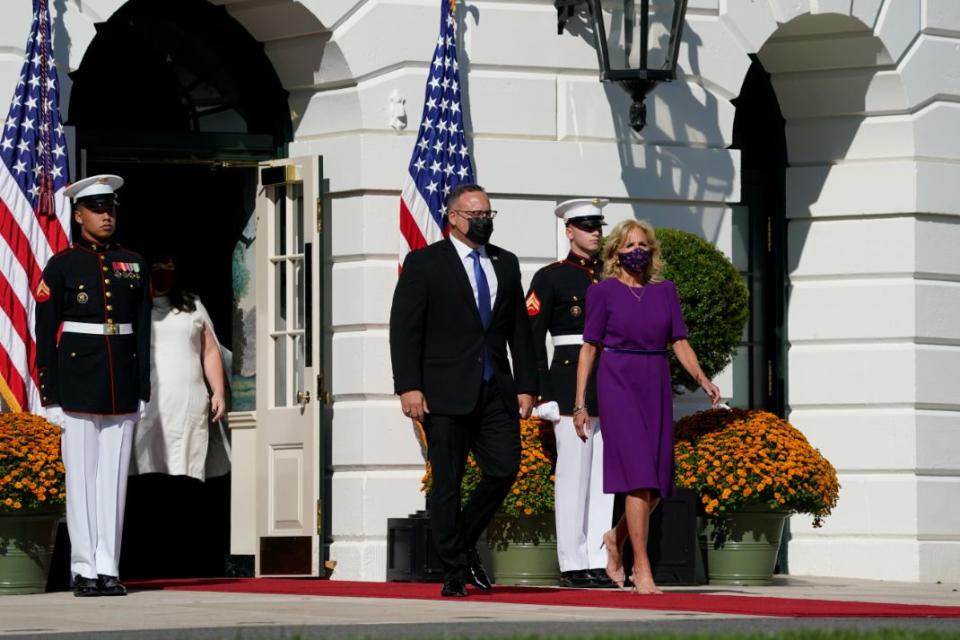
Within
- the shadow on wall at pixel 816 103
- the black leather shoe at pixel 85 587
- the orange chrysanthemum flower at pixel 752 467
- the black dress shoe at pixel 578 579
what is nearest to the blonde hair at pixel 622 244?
the black dress shoe at pixel 578 579

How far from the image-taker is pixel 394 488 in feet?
46.0

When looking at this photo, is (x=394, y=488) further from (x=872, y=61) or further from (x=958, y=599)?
(x=872, y=61)

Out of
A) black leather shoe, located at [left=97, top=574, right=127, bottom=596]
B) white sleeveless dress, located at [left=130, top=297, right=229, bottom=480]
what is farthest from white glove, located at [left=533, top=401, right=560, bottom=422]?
black leather shoe, located at [left=97, top=574, right=127, bottom=596]

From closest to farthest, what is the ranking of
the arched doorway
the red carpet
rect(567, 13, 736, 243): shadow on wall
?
the red carpet < the arched doorway < rect(567, 13, 736, 243): shadow on wall

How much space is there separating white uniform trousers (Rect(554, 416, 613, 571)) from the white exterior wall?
1400 millimetres

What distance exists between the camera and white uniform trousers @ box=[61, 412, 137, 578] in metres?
12.1

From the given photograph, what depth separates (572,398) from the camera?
1301cm

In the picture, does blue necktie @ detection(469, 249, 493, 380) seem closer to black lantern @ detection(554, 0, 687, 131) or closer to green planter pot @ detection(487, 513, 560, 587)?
green planter pot @ detection(487, 513, 560, 587)

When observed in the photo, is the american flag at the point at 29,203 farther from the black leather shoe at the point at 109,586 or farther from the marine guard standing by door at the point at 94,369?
the black leather shoe at the point at 109,586

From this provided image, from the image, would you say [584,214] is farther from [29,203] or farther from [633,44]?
[29,203]

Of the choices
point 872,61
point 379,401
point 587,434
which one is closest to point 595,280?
point 587,434

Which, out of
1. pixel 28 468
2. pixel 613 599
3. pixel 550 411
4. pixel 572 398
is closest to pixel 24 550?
pixel 28 468

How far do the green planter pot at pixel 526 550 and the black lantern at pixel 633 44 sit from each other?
259 cm

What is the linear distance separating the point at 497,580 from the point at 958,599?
2.52 m
